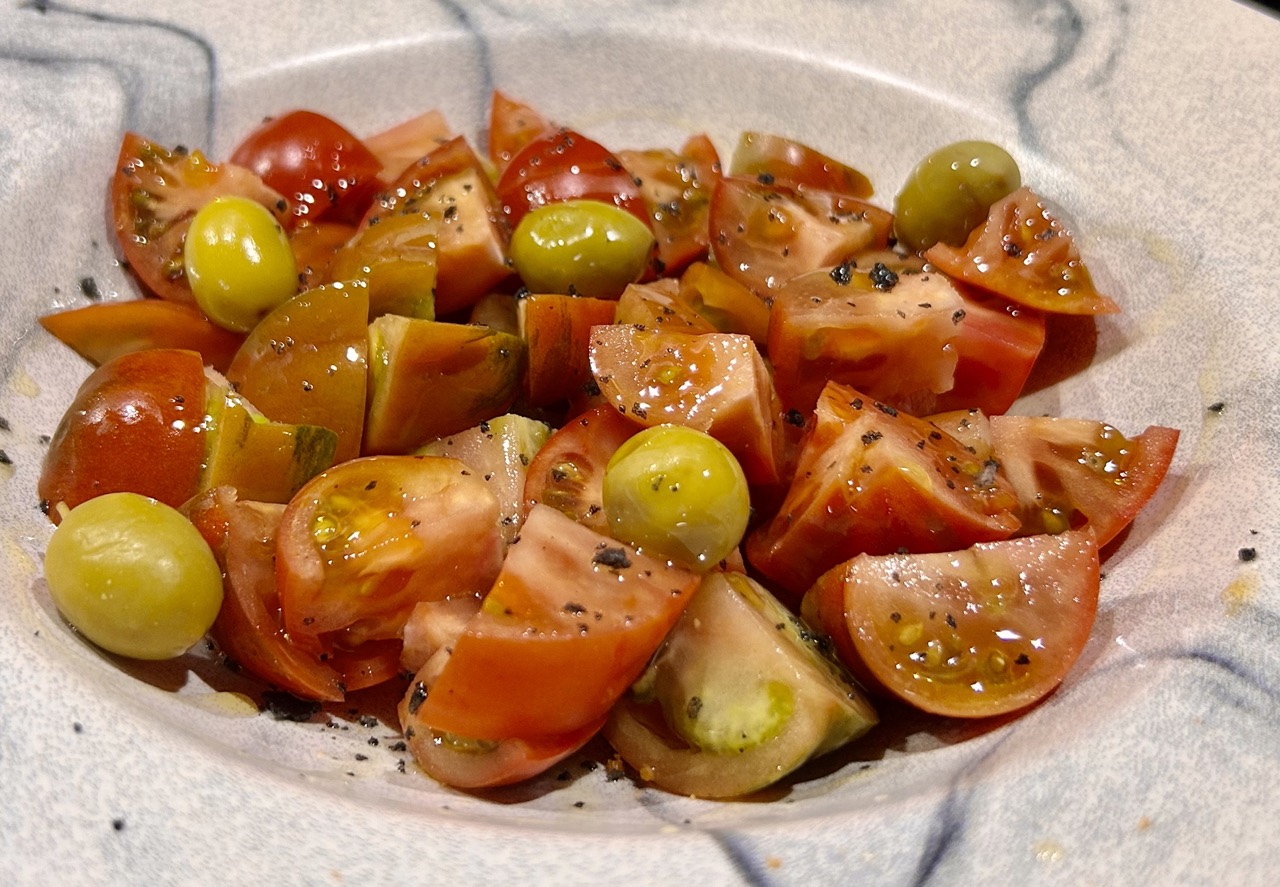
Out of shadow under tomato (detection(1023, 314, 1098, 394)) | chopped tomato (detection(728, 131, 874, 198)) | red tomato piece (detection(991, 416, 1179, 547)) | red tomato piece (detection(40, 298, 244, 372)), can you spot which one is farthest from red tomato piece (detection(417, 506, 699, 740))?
chopped tomato (detection(728, 131, 874, 198))

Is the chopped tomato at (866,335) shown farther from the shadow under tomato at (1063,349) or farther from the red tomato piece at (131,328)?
the red tomato piece at (131,328)

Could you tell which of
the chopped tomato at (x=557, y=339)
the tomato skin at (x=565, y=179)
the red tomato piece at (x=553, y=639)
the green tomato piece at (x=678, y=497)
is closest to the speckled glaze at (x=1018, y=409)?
the red tomato piece at (x=553, y=639)

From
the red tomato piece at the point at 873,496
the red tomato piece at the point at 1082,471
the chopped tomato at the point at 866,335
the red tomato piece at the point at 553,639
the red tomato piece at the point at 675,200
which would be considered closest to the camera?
the red tomato piece at the point at 553,639

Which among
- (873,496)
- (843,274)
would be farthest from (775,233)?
(873,496)

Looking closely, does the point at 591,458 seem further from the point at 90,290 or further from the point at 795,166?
the point at 90,290

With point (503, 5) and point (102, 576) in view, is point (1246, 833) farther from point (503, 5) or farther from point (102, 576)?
point (503, 5)

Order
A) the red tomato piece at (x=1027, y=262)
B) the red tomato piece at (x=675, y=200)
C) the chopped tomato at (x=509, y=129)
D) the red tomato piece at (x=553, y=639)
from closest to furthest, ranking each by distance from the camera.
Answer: the red tomato piece at (x=553, y=639), the red tomato piece at (x=1027, y=262), the red tomato piece at (x=675, y=200), the chopped tomato at (x=509, y=129)
